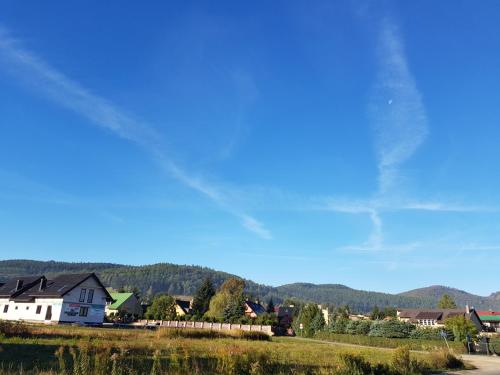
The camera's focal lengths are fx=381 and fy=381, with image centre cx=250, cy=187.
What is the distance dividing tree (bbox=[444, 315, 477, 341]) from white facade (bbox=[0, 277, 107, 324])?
154ft

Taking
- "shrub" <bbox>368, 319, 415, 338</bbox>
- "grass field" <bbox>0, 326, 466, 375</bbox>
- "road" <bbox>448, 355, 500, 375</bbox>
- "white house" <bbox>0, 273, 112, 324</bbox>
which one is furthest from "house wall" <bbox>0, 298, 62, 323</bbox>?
"road" <bbox>448, 355, 500, 375</bbox>

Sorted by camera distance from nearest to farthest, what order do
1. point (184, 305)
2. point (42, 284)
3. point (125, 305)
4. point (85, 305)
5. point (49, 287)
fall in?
1. point (85, 305)
2. point (49, 287)
3. point (42, 284)
4. point (125, 305)
5. point (184, 305)

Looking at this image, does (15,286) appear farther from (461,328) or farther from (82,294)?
(461,328)

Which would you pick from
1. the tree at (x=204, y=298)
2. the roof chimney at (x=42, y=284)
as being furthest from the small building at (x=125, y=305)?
the roof chimney at (x=42, y=284)

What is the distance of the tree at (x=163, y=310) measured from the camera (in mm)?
71562

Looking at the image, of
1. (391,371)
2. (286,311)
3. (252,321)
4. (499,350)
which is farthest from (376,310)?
(391,371)

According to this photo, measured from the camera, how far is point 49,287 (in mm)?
55875

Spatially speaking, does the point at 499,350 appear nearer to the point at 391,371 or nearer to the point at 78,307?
the point at 391,371

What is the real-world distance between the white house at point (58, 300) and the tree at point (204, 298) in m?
34.4

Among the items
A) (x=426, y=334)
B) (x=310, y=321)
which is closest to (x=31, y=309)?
(x=310, y=321)

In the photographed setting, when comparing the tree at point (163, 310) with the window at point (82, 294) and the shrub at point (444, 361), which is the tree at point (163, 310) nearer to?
the window at point (82, 294)

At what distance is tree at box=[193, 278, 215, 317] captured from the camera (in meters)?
88.8

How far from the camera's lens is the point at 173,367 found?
44.0 ft

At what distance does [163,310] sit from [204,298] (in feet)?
48.3
